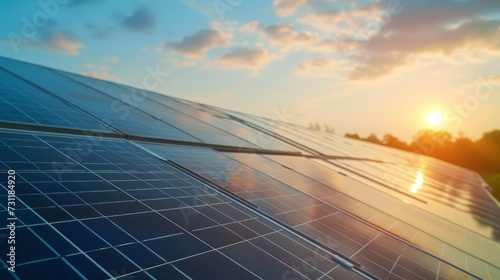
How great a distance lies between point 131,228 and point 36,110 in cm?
540

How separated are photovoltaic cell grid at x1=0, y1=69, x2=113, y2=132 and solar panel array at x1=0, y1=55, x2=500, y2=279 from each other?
0.05 meters

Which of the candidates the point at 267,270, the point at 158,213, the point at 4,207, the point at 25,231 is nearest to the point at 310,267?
the point at 267,270

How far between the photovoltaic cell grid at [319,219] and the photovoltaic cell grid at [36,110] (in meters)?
1.74

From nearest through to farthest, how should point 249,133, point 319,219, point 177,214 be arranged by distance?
point 177,214 → point 319,219 → point 249,133

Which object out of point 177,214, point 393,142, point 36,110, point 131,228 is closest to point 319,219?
point 177,214

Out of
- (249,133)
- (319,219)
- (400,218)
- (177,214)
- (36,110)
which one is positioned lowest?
(400,218)

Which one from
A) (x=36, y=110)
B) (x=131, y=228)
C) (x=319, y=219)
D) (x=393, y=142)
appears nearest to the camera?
(x=131, y=228)

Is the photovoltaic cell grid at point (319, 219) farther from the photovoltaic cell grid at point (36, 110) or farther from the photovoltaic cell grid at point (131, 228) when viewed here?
the photovoltaic cell grid at point (36, 110)

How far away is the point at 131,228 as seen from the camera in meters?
3.43

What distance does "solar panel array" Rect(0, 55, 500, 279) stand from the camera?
2.88 metres

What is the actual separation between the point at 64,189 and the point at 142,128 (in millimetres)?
5612

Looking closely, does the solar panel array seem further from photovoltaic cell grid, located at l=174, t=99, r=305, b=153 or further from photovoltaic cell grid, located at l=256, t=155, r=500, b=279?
photovoltaic cell grid, located at l=174, t=99, r=305, b=153

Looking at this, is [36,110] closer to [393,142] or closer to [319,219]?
[319,219]

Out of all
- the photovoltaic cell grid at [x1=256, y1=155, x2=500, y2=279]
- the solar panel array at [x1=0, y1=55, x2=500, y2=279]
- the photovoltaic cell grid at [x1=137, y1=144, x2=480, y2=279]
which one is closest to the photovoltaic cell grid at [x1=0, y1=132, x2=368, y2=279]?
the solar panel array at [x1=0, y1=55, x2=500, y2=279]
